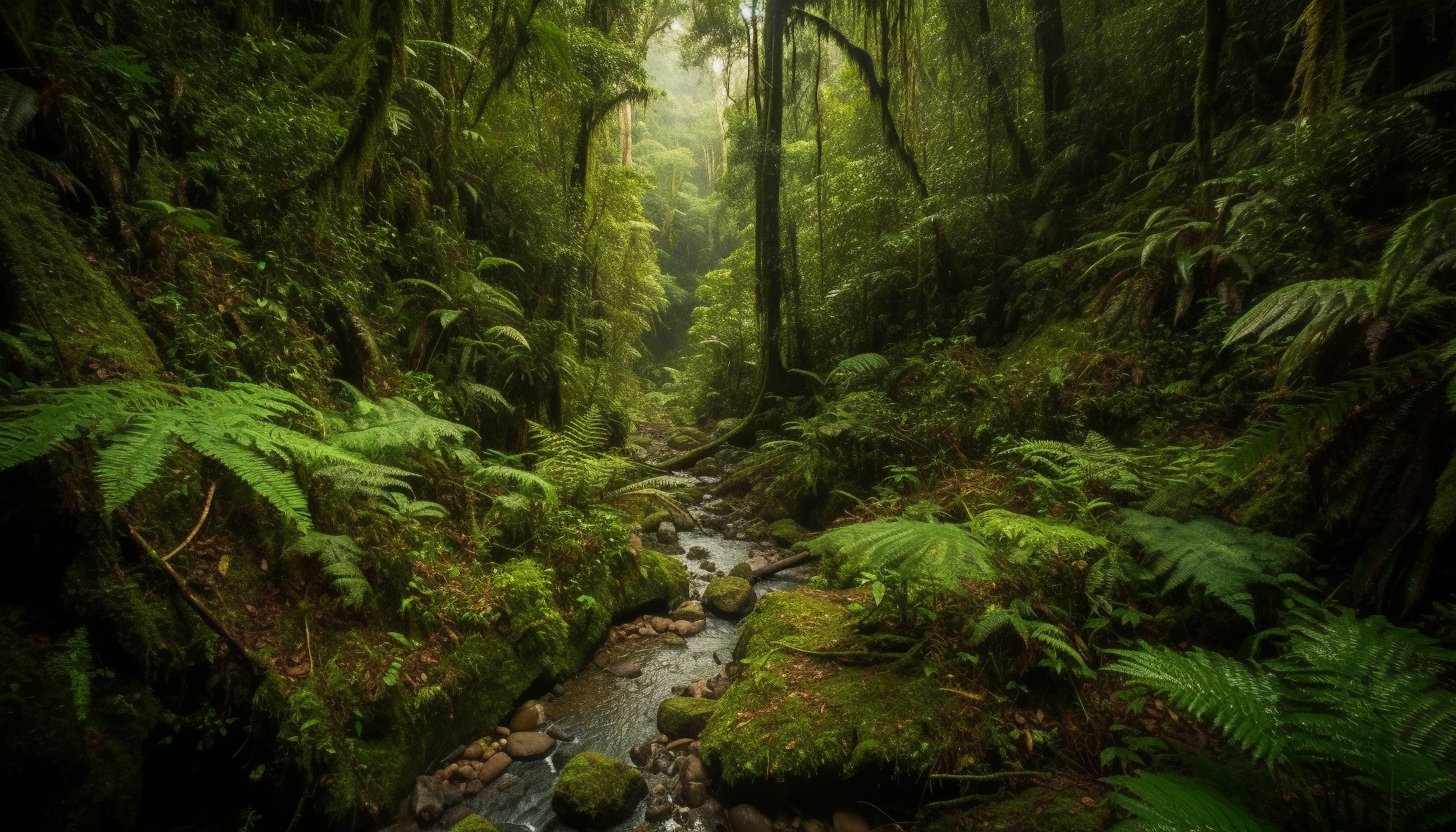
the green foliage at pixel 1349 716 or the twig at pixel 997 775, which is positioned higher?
the green foliage at pixel 1349 716

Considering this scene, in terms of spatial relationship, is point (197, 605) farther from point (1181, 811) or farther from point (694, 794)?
point (1181, 811)

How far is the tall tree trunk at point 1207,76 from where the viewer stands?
4.15m

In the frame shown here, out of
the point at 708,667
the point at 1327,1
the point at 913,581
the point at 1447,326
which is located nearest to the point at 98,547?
the point at 708,667

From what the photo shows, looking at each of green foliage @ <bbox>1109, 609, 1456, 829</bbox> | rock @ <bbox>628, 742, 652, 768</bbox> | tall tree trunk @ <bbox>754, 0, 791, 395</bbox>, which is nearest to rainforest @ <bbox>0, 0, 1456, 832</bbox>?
green foliage @ <bbox>1109, 609, 1456, 829</bbox>

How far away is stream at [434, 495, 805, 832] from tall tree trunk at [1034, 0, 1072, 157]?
7.93m

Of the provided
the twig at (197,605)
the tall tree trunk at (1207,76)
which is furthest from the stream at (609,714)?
the tall tree trunk at (1207,76)

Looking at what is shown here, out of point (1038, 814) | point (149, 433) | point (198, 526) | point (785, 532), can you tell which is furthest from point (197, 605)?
point (785, 532)

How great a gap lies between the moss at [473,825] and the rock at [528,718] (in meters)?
0.73

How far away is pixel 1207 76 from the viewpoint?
14.0 feet

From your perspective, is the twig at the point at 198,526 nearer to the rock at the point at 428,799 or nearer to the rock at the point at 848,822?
the rock at the point at 428,799

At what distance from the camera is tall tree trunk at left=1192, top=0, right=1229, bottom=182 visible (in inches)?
163

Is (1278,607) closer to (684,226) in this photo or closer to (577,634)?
(577,634)

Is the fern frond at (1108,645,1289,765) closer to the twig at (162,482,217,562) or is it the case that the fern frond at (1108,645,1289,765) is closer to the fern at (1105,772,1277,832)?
the fern at (1105,772,1277,832)

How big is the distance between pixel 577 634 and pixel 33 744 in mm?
2579
